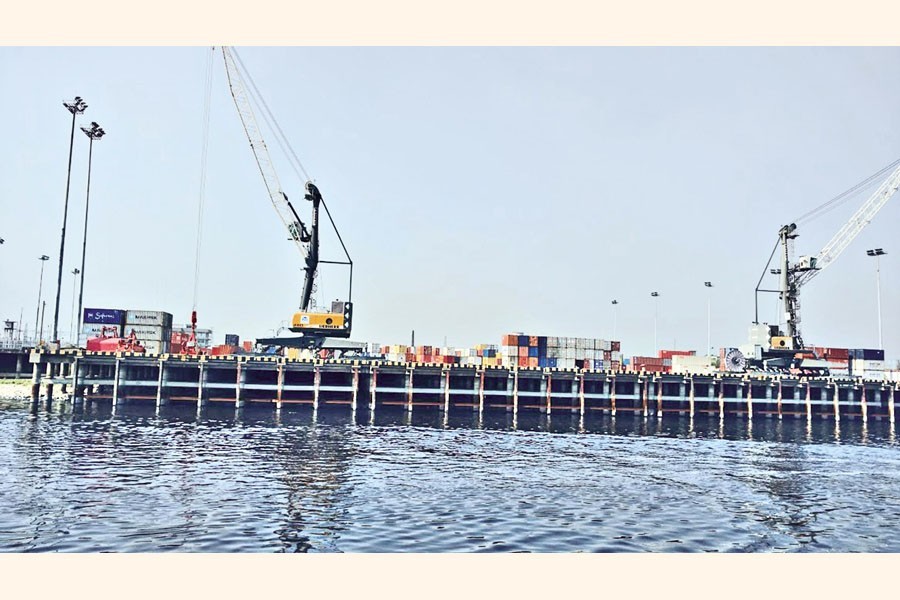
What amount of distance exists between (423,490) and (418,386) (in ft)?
184

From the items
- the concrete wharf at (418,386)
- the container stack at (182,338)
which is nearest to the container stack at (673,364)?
the concrete wharf at (418,386)

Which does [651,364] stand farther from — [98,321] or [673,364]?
[98,321]

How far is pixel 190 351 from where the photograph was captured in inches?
3273

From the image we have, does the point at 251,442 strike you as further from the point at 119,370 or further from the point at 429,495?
the point at 119,370

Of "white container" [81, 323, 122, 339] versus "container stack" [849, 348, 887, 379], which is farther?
"container stack" [849, 348, 887, 379]

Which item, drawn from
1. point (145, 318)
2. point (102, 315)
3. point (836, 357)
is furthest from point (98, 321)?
point (836, 357)

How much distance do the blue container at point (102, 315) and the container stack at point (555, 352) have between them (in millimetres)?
63027

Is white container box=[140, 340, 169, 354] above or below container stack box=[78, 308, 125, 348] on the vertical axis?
below

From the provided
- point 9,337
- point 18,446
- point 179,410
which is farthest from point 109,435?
point 9,337

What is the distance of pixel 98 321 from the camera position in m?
103

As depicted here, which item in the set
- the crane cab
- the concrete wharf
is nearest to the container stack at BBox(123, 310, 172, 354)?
the concrete wharf

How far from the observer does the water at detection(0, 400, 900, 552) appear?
75.7ft

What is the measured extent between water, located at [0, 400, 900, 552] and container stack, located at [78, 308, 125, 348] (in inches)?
1781

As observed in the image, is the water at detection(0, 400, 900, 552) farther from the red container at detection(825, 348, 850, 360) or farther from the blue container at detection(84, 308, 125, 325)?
the red container at detection(825, 348, 850, 360)
